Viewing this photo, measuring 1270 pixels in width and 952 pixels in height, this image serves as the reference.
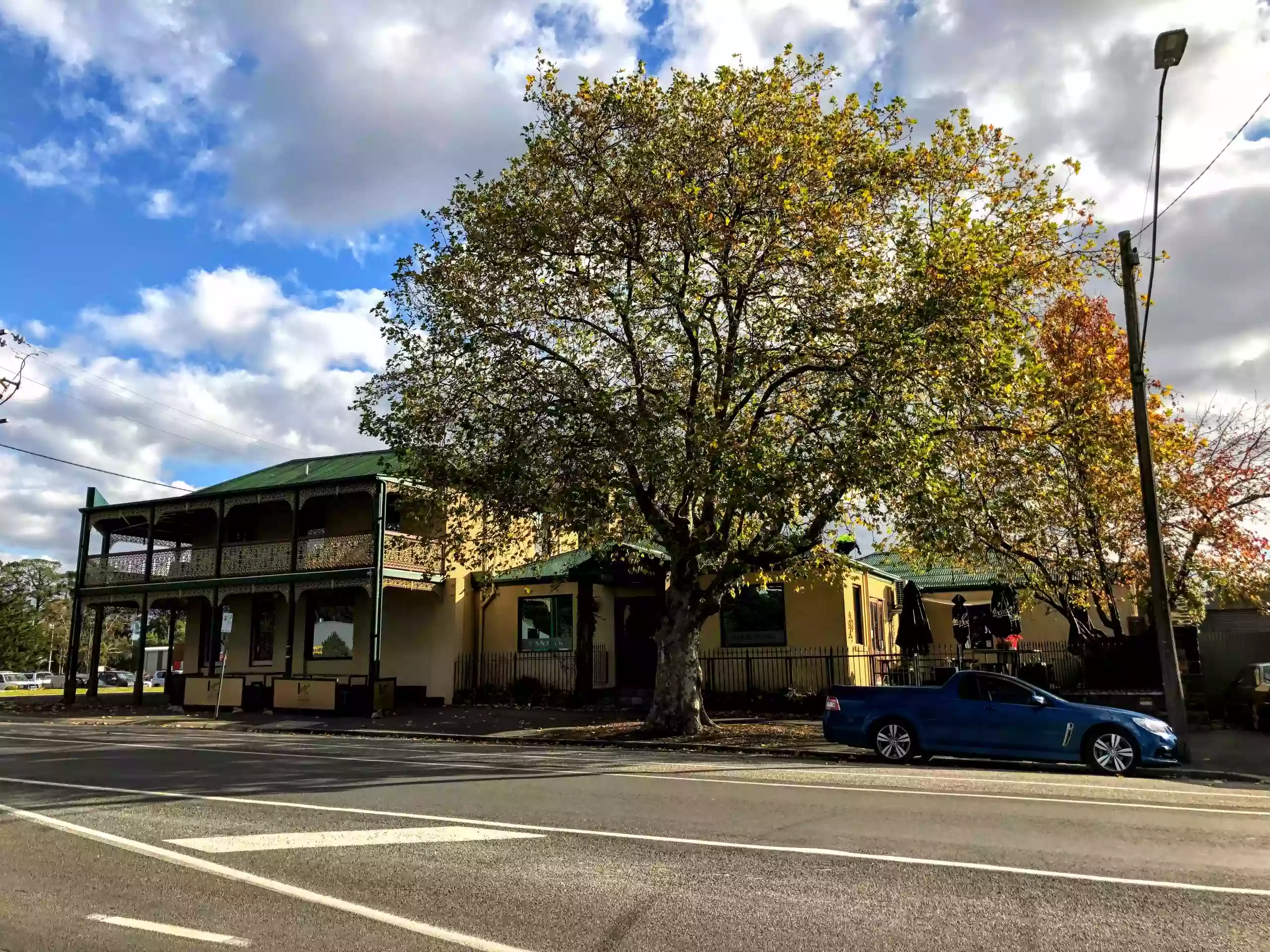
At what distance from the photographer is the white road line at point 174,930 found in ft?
16.3

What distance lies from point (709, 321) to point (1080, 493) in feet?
24.0

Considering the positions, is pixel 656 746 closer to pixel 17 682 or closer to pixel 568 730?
pixel 568 730

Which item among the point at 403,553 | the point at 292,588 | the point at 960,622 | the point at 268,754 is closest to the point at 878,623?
the point at 960,622

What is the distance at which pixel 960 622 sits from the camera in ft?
75.4

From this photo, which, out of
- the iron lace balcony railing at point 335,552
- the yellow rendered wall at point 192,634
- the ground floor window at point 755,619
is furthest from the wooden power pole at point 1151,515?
the yellow rendered wall at point 192,634

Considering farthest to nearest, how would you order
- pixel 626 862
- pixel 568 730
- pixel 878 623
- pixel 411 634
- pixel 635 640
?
pixel 878 623
pixel 411 634
pixel 635 640
pixel 568 730
pixel 626 862

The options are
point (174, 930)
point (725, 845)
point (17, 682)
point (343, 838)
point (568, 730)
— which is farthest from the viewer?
point (17, 682)

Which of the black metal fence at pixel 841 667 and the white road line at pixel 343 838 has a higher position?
the black metal fence at pixel 841 667

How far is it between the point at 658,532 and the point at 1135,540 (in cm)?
1081

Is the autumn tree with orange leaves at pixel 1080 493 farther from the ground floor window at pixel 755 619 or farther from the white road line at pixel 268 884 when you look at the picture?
the white road line at pixel 268 884

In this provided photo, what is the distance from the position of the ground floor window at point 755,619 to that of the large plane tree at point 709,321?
645cm

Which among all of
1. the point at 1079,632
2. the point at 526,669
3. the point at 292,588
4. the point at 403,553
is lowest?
the point at 526,669

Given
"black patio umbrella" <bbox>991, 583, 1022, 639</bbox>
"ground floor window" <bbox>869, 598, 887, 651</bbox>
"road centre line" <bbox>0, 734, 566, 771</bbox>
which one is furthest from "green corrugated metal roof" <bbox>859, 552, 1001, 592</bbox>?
"road centre line" <bbox>0, 734, 566, 771</bbox>

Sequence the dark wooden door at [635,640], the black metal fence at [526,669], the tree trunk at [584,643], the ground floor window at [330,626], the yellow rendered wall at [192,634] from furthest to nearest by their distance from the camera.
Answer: the yellow rendered wall at [192,634] < the ground floor window at [330,626] < the black metal fence at [526,669] < the dark wooden door at [635,640] < the tree trunk at [584,643]
